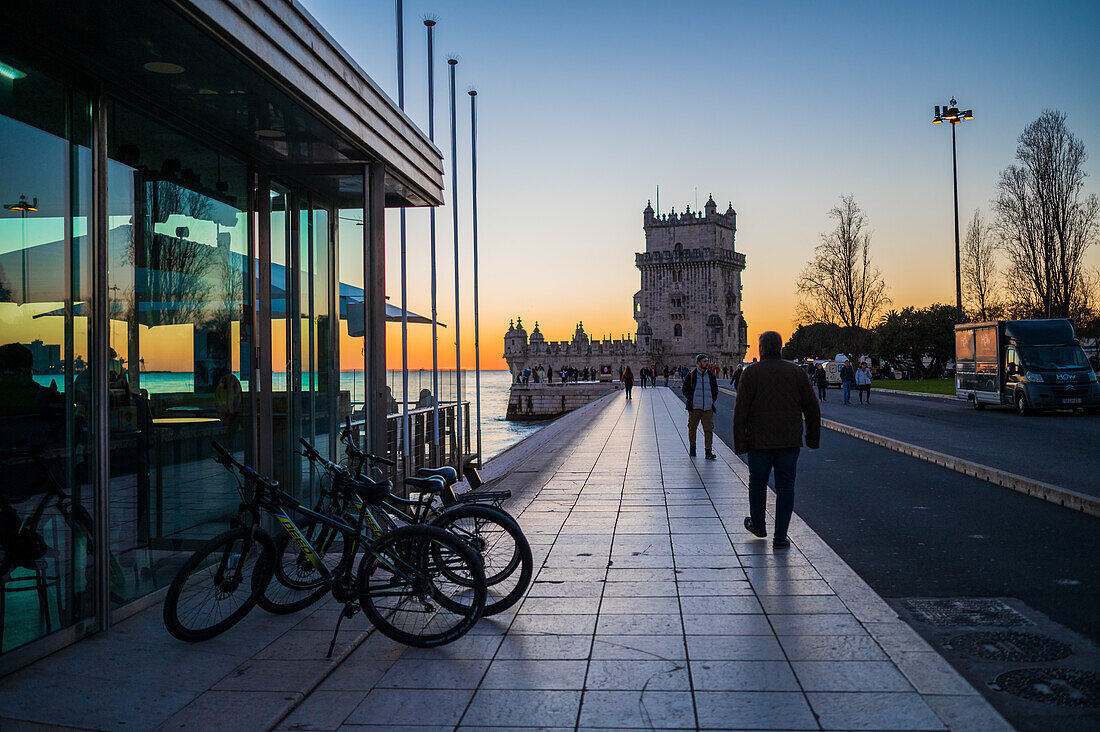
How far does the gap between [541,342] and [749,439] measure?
108098 mm

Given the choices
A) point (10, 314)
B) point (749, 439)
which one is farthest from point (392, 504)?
point (749, 439)

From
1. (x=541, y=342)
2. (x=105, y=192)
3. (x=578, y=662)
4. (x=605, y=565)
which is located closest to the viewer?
(x=578, y=662)

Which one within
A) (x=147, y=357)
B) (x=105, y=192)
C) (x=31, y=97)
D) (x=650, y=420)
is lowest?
(x=650, y=420)

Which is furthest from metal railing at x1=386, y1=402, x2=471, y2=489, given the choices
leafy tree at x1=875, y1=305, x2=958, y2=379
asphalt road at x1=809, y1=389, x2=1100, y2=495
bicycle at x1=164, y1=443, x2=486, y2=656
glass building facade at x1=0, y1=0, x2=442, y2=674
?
leafy tree at x1=875, y1=305, x2=958, y2=379

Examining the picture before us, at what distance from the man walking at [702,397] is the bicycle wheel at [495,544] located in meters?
9.08

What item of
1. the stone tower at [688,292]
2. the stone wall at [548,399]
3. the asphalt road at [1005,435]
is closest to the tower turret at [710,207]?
the stone tower at [688,292]

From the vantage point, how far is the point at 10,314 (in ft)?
15.6

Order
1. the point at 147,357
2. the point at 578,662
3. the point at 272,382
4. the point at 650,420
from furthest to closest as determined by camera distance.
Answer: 1. the point at 650,420
2. the point at 272,382
3. the point at 147,357
4. the point at 578,662

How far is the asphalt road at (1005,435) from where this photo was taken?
486 inches

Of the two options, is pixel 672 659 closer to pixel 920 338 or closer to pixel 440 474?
pixel 440 474

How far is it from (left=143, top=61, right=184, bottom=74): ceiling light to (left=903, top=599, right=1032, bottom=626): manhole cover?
5.52 meters

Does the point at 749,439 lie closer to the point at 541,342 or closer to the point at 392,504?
the point at 392,504

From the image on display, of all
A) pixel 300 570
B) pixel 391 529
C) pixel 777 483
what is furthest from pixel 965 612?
pixel 300 570

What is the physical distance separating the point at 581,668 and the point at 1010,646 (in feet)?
7.72
